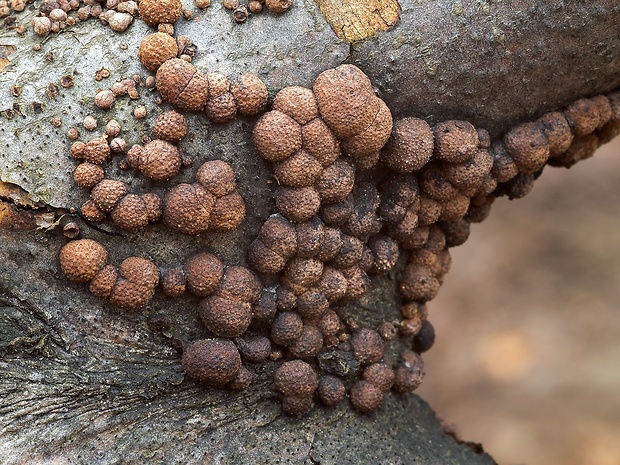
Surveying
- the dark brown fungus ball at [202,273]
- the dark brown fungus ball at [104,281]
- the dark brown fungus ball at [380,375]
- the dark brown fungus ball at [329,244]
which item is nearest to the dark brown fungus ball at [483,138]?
the dark brown fungus ball at [329,244]

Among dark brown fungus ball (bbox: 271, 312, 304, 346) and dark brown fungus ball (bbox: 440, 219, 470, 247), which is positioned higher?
dark brown fungus ball (bbox: 440, 219, 470, 247)

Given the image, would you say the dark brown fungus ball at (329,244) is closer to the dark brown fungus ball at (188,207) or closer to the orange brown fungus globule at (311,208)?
the orange brown fungus globule at (311,208)

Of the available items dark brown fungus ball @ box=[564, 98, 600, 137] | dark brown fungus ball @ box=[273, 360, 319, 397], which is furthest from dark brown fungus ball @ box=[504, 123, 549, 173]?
dark brown fungus ball @ box=[273, 360, 319, 397]

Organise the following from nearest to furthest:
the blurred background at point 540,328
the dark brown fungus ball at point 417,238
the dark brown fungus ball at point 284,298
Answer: the dark brown fungus ball at point 284,298 < the dark brown fungus ball at point 417,238 < the blurred background at point 540,328

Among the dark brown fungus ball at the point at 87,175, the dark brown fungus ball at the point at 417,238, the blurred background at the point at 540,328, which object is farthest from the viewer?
the blurred background at the point at 540,328

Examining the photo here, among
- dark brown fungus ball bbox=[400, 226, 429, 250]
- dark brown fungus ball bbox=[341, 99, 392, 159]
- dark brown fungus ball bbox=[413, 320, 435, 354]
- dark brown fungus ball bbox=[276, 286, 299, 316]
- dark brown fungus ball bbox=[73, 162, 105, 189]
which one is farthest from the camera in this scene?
dark brown fungus ball bbox=[413, 320, 435, 354]

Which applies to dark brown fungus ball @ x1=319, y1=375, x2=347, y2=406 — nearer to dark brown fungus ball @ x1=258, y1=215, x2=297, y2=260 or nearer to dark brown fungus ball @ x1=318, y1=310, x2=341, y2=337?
dark brown fungus ball @ x1=318, y1=310, x2=341, y2=337

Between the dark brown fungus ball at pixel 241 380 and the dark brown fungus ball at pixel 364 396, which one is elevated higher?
the dark brown fungus ball at pixel 364 396

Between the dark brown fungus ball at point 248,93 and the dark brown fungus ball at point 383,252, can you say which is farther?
the dark brown fungus ball at point 383,252

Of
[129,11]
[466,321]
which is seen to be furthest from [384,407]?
[466,321]
